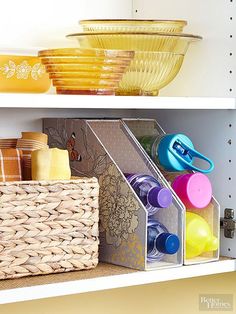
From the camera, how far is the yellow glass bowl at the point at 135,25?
1616 mm

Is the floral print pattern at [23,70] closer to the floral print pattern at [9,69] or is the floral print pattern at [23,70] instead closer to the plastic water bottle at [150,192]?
the floral print pattern at [9,69]

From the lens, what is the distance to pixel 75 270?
1.48m

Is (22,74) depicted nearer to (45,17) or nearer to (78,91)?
(78,91)

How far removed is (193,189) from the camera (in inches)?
62.1

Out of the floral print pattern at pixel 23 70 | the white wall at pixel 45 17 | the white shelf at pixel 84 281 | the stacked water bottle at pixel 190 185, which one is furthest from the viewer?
the white wall at pixel 45 17

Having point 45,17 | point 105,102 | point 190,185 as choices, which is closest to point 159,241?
point 190,185

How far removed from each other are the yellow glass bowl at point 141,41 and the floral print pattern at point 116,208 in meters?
0.25

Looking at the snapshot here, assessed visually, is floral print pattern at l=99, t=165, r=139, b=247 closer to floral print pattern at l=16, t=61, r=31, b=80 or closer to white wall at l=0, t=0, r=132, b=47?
floral print pattern at l=16, t=61, r=31, b=80

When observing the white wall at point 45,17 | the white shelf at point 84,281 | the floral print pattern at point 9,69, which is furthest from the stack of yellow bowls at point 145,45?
the white shelf at point 84,281

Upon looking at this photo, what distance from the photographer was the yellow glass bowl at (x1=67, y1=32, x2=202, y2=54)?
1.60m

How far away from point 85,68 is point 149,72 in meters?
0.18

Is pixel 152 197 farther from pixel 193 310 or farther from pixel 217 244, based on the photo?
pixel 193 310

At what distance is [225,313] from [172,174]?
417mm

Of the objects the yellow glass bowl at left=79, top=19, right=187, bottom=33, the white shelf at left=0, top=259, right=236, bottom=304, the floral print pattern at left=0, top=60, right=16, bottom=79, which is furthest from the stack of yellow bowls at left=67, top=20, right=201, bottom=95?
the white shelf at left=0, top=259, right=236, bottom=304
